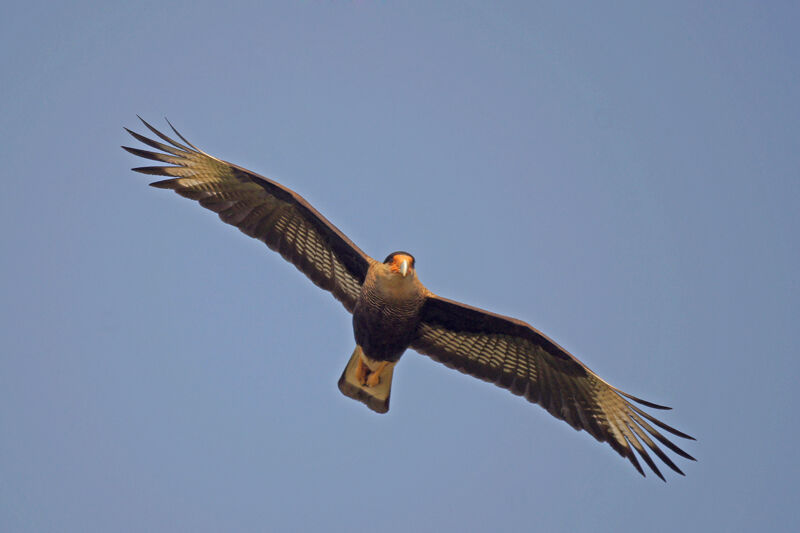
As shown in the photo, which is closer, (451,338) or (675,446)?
(675,446)

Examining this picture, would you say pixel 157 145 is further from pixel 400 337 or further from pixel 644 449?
pixel 644 449

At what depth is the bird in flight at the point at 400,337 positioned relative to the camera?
8.96m

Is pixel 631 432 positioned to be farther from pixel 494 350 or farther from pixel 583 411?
pixel 494 350

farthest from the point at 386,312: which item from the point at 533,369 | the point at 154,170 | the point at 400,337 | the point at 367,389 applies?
the point at 154,170

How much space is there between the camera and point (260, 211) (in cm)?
930

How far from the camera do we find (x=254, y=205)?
9305 millimetres

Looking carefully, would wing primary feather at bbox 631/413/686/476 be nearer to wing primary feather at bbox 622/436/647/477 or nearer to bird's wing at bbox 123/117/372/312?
wing primary feather at bbox 622/436/647/477

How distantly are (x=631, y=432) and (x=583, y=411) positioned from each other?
1.60 ft

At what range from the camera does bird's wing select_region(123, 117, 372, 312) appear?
30.2 feet

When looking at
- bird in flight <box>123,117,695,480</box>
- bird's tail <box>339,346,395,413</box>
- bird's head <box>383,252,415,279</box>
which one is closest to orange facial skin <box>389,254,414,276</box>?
bird's head <box>383,252,415,279</box>

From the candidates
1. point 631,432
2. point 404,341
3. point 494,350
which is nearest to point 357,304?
point 404,341

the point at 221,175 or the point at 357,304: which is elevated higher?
the point at 221,175

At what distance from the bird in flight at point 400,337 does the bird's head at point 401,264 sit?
1.70 feet

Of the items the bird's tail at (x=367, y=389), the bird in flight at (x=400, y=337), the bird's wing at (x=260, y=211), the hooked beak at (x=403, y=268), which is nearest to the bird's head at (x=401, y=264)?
the hooked beak at (x=403, y=268)
